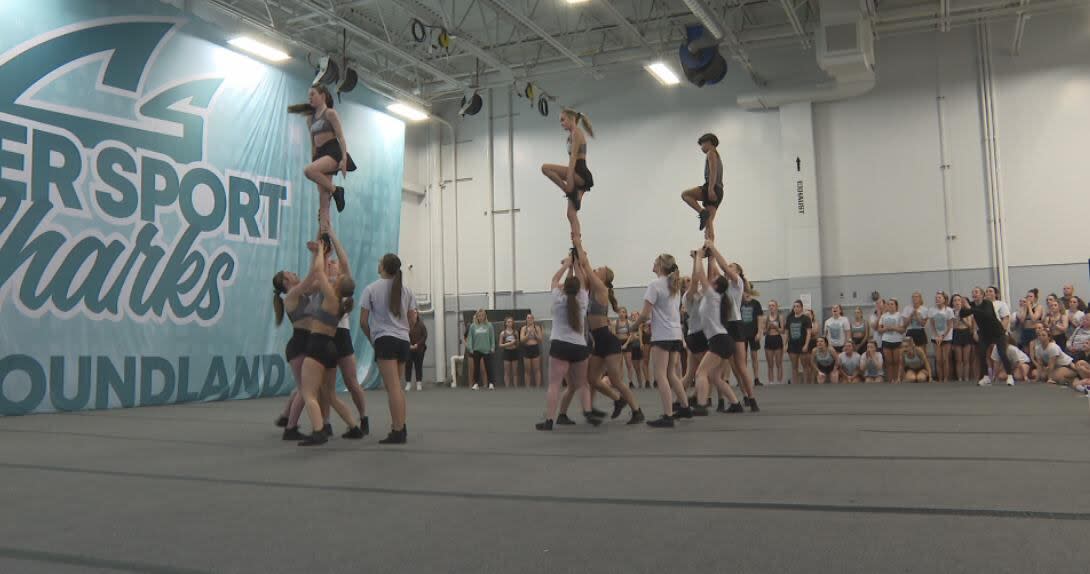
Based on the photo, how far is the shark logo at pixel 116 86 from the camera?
10047 millimetres

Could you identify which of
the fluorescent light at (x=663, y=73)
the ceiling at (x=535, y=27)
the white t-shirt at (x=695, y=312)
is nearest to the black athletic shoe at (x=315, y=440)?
the white t-shirt at (x=695, y=312)

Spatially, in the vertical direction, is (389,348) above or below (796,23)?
below

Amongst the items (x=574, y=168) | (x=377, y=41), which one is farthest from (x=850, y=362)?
(x=377, y=41)

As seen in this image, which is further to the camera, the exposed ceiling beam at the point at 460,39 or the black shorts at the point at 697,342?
the exposed ceiling beam at the point at 460,39

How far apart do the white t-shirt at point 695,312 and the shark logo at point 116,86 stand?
8.24 meters

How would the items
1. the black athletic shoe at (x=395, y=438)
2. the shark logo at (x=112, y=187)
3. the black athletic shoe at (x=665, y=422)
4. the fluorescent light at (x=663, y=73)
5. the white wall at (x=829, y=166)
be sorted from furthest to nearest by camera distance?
the fluorescent light at (x=663, y=73)
the white wall at (x=829, y=166)
the shark logo at (x=112, y=187)
the black athletic shoe at (x=665, y=422)
the black athletic shoe at (x=395, y=438)

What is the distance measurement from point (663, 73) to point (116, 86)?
9.30 metres

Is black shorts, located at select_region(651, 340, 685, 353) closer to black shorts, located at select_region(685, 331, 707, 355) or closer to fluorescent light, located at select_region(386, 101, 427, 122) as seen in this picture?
black shorts, located at select_region(685, 331, 707, 355)

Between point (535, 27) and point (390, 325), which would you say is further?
point (535, 27)

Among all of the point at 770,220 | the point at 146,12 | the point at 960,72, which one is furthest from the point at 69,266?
the point at 960,72

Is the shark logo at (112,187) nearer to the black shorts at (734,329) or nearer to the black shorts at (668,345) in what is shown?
the black shorts at (668,345)

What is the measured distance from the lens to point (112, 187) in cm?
1097

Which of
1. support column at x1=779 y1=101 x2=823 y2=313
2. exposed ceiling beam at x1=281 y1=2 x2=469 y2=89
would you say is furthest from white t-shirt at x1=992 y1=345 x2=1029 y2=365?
exposed ceiling beam at x1=281 y1=2 x2=469 y2=89

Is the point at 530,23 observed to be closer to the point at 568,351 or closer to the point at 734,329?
the point at 734,329
